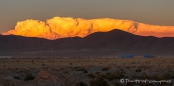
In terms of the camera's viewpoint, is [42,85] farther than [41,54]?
No

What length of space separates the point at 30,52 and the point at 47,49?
37.4 ft

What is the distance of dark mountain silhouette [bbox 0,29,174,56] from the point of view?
17075 centimetres

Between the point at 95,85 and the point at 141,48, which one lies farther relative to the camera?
the point at 141,48

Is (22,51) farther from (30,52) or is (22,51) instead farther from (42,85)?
(42,85)

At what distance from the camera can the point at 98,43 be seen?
183 metres

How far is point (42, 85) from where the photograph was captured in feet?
84.1

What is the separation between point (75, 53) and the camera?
165625 millimetres

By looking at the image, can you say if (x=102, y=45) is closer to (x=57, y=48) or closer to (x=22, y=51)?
(x=57, y=48)

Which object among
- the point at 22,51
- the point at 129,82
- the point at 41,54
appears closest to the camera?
the point at 129,82

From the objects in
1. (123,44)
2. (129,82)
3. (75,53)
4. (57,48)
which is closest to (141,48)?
(123,44)

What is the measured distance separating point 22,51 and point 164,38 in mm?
69618

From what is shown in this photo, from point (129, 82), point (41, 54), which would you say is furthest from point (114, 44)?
point (129, 82)

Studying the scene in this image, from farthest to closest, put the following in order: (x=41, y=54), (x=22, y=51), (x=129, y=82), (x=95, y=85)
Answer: (x=22, y=51)
(x=41, y=54)
(x=129, y=82)
(x=95, y=85)

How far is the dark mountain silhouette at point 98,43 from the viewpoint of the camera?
17075 cm
